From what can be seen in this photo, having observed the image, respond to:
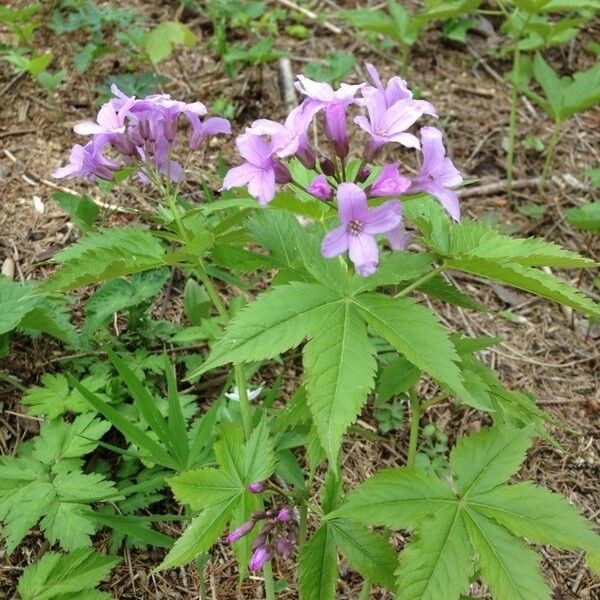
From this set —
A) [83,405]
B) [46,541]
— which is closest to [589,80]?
[83,405]

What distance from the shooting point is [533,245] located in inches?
69.5

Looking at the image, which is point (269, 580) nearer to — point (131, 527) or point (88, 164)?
point (131, 527)

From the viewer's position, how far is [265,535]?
1.85 meters

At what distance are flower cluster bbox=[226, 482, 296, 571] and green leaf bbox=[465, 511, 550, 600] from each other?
1.72 feet

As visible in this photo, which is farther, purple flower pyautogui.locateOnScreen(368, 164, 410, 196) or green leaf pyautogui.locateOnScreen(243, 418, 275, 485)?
green leaf pyautogui.locateOnScreen(243, 418, 275, 485)

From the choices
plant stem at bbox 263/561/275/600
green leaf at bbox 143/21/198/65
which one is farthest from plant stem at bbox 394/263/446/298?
green leaf at bbox 143/21/198/65

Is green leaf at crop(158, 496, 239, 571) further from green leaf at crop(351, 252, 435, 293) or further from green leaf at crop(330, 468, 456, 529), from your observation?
green leaf at crop(351, 252, 435, 293)

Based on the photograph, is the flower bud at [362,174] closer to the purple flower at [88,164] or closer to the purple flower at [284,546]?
the purple flower at [88,164]

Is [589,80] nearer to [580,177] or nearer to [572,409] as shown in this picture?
[580,177]

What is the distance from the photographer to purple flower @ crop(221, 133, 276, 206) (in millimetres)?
1620

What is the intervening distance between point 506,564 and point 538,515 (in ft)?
0.49

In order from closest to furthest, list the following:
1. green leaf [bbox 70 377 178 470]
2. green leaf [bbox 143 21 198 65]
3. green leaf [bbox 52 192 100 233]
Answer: green leaf [bbox 70 377 178 470], green leaf [bbox 52 192 100 233], green leaf [bbox 143 21 198 65]

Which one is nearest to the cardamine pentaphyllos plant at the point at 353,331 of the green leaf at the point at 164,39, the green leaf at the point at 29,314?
the green leaf at the point at 29,314

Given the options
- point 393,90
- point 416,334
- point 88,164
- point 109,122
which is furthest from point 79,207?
point 416,334
